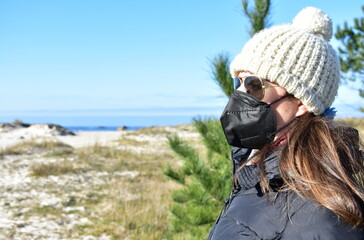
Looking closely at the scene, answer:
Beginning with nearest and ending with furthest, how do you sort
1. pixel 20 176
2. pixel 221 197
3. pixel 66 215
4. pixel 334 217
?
pixel 334 217 → pixel 221 197 → pixel 66 215 → pixel 20 176

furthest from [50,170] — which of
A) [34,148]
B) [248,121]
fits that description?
[248,121]

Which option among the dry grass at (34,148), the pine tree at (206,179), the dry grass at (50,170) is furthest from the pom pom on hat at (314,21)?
the dry grass at (34,148)

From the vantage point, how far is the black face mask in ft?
4.83

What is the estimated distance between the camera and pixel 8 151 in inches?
557

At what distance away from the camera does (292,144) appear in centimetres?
129

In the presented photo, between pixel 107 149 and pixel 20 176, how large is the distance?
5.86 metres

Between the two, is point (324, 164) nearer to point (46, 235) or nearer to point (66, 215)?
point (46, 235)

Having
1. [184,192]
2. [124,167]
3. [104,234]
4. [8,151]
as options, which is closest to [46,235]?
[104,234]

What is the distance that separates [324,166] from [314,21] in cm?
64

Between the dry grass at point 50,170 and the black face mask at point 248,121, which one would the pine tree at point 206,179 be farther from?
the dry grass at point 50,170

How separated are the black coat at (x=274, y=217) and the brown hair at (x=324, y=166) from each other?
0.9 inches

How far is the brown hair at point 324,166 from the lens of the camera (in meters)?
1.17

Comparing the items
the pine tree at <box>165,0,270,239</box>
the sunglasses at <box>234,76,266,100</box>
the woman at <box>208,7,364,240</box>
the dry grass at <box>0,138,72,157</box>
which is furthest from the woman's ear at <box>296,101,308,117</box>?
the dry grass at <box>0,138,72,157</box>

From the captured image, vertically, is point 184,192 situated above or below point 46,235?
above
